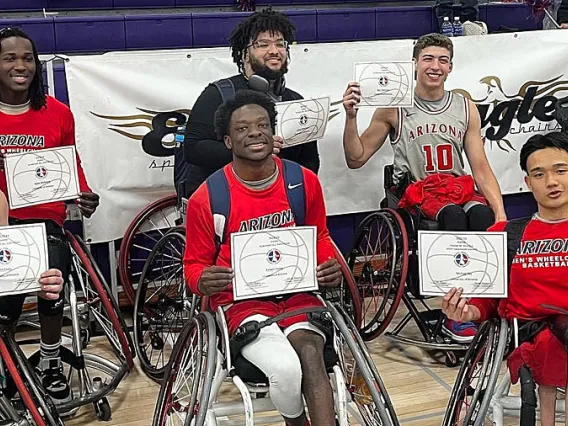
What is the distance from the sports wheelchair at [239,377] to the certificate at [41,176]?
0.76 m

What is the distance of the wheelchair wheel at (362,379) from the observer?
1789 millimetres

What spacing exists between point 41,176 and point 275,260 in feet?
2.94

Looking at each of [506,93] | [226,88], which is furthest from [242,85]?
[506,93]

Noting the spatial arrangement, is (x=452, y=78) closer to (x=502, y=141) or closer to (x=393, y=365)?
(x=502, y=141)

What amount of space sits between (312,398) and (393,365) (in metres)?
1.10

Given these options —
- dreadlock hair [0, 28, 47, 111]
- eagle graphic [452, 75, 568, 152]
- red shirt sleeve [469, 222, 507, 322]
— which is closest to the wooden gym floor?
red shirt sleeve [469, 222, 507, 322]

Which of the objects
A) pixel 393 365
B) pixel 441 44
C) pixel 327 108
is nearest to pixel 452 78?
pixel 441 44

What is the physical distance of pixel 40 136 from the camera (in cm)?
261

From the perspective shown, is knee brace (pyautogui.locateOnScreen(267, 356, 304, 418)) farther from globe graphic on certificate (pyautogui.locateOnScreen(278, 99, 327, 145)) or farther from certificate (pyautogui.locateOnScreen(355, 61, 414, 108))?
certificate (pyautogui.locateOnScreen(355, 61, 414, 108))

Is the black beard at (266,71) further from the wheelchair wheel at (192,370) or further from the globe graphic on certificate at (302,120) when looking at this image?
the wheelchair wheel at (192,370)

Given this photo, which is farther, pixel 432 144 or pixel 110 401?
pixel 432 144

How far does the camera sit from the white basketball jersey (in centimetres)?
296

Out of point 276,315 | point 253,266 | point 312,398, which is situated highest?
point 253,266

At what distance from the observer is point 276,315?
203cm
